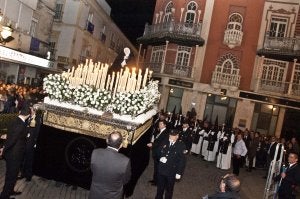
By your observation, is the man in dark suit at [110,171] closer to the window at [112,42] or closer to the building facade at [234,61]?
the building facade at [234,61]

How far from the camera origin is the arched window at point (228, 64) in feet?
94.7

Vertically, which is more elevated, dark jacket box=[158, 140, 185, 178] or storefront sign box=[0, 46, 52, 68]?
storefront sign box=[0, 46, 52, 68]

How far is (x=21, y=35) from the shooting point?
2486 cm

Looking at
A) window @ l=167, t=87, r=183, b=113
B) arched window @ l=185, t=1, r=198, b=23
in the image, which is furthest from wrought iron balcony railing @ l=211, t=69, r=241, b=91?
arched window @ l=185, t=1, r=198, b=23

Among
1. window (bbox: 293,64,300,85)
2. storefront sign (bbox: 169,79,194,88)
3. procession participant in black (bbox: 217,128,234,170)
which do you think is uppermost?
window (bbox: 293,64,300,85)

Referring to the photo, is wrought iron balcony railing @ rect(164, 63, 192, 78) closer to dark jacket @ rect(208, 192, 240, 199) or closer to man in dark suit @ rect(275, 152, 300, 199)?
man in dark suit @ rect(275, 152, 300, 199)

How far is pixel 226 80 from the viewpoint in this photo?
92.8 ft

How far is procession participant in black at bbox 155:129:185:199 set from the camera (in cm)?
817

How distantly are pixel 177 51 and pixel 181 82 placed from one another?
2.83 m

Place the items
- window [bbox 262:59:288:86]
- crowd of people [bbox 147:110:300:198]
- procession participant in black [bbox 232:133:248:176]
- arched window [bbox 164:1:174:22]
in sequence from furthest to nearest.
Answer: arched window [bbox 164:1:174:22] < window [bbox 262:59:288:86] < crowd of people [bbox 147:110:300:198] < procession participant in black [bbox 232:133:248:176]

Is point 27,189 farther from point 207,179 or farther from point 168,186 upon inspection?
point 207,179

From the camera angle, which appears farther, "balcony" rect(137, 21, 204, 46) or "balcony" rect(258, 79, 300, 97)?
"balcony" rect(137, 21, 204, 46)

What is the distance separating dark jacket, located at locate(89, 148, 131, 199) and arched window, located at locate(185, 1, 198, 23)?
26140 mm

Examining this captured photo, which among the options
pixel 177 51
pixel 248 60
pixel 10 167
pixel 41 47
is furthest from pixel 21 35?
pixel 10 167
